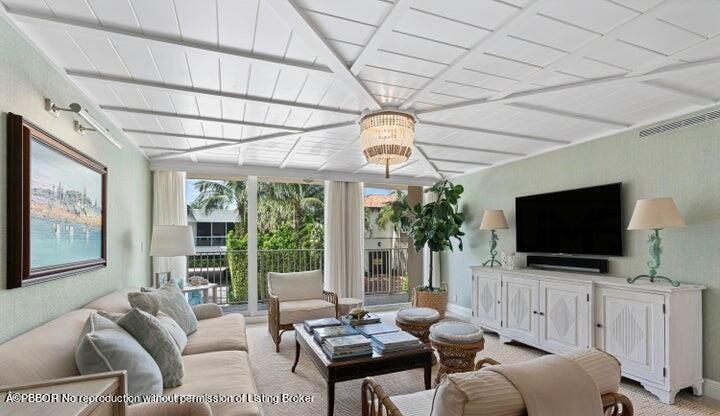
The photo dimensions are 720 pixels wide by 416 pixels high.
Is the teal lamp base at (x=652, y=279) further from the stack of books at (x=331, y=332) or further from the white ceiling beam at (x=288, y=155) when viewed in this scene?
the white ceiling beam at (x=288, y=155)

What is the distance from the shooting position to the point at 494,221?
4.54m

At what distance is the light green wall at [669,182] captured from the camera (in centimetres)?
280

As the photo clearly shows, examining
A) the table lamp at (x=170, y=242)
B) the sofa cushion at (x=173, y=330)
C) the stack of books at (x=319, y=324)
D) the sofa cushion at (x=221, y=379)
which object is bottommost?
the stack of books at (x=319, y=324)

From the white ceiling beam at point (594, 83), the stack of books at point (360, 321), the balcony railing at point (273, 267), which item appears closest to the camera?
the white ceiling beam at point (594, 83)

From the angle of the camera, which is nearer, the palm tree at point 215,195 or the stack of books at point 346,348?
the stack of books at point 346,348

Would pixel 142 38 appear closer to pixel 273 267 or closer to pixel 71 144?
pixel 71 144

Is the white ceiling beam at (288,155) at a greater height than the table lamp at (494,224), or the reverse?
the white ceiling beam at (288,155)

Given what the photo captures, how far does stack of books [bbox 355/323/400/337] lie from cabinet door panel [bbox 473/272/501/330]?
1929 mm

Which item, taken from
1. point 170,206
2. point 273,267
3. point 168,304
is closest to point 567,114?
point 168,304

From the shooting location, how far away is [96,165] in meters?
2.66

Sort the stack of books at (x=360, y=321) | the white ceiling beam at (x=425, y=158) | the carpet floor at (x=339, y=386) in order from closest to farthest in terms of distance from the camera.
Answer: the carpet floor at (x=339, y=386)
the stack of books at (x=360, y=321)
the white ceiling beam at (x=425, y=158)

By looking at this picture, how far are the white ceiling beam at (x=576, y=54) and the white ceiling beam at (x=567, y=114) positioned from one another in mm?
323

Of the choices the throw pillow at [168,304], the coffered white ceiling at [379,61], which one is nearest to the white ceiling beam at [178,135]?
the coffered white ceiling at [379,61]

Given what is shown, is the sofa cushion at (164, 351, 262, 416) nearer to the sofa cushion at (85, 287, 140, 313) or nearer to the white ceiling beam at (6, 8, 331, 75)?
the sofa cushion at (85, 287, 140, 313)
